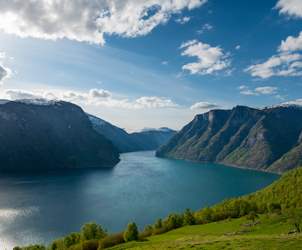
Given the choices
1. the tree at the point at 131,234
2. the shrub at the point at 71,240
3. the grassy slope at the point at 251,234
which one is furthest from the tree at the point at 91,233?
the grassy slope at the point at 251,234

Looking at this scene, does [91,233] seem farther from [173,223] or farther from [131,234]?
[131,234]

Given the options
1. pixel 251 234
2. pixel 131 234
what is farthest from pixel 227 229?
pixel 131 234

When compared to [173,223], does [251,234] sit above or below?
above

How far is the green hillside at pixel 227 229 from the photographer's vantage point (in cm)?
3768

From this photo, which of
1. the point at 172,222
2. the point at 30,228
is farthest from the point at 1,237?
the point at 172,222

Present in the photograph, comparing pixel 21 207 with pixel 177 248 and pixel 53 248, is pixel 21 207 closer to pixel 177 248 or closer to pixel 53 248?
pixel 53 248

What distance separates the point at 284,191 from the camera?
4461 inches

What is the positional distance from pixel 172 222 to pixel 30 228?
A: 83962 mm

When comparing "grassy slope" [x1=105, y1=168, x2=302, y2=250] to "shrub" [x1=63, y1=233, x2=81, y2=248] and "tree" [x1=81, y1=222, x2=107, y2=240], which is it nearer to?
"tree" [x1=81, y1=222, x2=107, y2=240]

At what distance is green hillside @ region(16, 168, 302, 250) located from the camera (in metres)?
37.7

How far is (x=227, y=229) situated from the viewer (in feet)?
205

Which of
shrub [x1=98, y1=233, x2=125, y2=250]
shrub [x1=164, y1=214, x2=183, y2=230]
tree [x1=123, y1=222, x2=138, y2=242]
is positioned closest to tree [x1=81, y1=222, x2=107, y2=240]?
shrub [x1=98, y1=233, x2=125, y2=250]

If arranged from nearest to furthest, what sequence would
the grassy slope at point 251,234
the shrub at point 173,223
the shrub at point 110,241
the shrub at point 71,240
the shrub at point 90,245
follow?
the grassy slope at point 251,234, the shrub at point 110,241, the shrub at point 90,245, the shrub at point 71,240, the shrub at point 173,223

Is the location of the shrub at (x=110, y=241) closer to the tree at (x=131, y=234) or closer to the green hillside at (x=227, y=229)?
the green hillside at (x=227, y=229)
